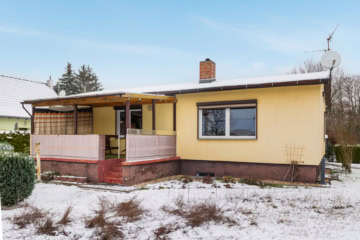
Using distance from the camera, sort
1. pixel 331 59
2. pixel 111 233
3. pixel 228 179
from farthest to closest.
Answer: pixel 331 59, pixel 228 179, pixel 111 233

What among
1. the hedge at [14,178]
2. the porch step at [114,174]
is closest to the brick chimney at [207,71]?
the porch step at [114,174]

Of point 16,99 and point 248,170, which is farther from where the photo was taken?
point 16,99

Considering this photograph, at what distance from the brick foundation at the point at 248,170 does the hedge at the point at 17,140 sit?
9.13 meters

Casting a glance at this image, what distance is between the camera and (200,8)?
1331 cm

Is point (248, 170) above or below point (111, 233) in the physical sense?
above

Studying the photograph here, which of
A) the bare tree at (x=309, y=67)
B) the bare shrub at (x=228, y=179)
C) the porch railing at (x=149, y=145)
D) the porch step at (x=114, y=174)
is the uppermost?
the bare tree at (x=309, y=67)

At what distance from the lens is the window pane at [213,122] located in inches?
477

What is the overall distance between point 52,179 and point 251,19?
37.4ft

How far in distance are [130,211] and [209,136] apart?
626 centimetres

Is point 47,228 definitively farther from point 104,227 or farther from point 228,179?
point 228,179

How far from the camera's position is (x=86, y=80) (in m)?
60.9

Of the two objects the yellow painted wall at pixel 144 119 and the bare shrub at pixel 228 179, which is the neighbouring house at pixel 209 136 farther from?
the bare shrub at pixel 228 179

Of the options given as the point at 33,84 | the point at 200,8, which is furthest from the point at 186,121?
Result: the point at 33,84

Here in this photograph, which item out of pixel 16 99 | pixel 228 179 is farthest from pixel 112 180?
pixel 16 99
